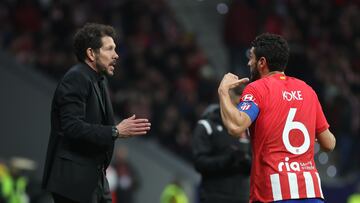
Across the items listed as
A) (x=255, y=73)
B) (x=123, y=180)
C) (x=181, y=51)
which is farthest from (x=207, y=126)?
(x=181, y=51)

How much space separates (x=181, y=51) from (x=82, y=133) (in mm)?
11843

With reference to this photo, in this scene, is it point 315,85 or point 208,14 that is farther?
point 208,14

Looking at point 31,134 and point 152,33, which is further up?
point 152,33

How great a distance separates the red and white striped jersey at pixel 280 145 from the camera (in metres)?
6.61

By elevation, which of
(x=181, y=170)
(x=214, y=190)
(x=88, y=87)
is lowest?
(x=181, y=170)

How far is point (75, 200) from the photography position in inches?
266

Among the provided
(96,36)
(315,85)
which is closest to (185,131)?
(315,85)

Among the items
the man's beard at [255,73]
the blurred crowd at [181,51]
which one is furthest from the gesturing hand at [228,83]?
the blurred crowd at [181,51]

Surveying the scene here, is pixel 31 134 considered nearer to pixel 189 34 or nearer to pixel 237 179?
pixel 189 34

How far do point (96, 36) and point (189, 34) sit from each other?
12179mm

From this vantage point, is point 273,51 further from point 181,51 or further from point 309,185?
point 181,51

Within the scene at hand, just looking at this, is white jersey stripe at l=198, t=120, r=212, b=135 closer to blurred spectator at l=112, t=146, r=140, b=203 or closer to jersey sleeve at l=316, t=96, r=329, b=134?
jersey sleeve at l=316, t=96, r=329, b=134

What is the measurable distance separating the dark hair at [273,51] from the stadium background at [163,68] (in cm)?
911

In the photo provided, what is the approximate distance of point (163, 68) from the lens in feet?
59.7
